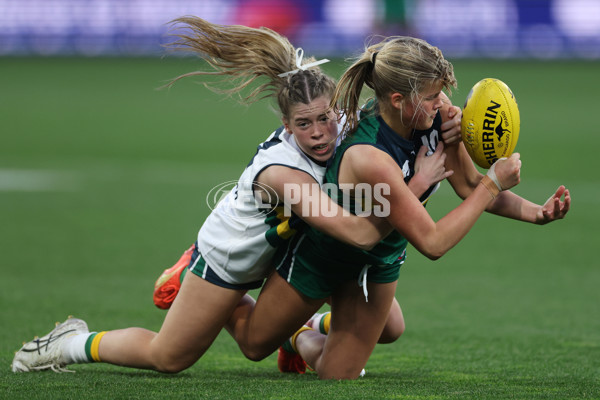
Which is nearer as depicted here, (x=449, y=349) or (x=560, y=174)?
(x=449, y=349)

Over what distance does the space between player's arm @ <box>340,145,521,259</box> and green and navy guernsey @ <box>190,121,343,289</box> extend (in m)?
0.31

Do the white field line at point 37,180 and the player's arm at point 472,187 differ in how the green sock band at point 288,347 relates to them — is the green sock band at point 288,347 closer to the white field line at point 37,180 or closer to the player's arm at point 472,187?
the player's arm at point 472,187

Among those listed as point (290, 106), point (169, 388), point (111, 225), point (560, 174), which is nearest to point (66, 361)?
point (169, 388)

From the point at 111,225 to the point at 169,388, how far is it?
5.31 m

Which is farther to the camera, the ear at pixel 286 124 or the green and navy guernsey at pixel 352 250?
the ear at pixel 286 124

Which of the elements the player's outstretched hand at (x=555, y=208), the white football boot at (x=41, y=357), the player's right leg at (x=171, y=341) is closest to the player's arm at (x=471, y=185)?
the player's outstretched hand at (x=555, y=208)

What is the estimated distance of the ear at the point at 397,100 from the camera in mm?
3510

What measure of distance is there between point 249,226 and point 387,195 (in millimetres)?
732

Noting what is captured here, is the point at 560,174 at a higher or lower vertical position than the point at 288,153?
lower

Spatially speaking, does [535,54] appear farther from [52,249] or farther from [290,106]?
[290,106]

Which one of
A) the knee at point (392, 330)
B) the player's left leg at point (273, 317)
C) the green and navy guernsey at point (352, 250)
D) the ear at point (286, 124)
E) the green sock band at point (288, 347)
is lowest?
the green sock band at point (288, 347)

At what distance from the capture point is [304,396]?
11.1 ft

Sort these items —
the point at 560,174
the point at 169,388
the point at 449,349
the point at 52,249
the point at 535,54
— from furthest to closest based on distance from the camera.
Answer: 1. the point at 535,54
2. the point at 560,174
3. the point at 52,249
4. the point at 449,349
5. the point at 169,388

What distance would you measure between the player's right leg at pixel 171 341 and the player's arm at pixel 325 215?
629 millimetres
